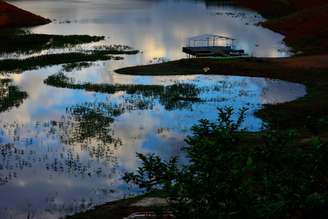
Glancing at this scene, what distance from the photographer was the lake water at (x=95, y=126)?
1880 cm

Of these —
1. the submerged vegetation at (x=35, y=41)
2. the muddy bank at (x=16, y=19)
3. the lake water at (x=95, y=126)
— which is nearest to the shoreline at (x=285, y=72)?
the lake water at (x=95, y=126)

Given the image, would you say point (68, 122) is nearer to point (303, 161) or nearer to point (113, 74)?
point (113, 74)

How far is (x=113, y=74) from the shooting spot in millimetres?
41719

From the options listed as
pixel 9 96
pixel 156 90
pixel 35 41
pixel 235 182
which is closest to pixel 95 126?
pixel 9 96

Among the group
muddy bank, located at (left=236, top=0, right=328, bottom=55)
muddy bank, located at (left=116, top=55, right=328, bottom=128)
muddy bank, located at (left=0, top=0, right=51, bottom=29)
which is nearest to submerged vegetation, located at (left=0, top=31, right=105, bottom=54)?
muddy bank, located at (left=0, top=0, right=51, bottom=29)

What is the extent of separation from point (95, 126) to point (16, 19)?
54031 mm

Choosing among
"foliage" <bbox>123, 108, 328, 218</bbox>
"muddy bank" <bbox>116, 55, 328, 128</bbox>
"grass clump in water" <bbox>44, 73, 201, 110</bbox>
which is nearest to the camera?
"foliage" <bbox>123, 108, 328, 218</bbox>

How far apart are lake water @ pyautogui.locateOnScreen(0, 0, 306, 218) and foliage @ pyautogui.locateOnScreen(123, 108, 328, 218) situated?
1123 cm

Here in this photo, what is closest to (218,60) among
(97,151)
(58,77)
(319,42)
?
(58,77)

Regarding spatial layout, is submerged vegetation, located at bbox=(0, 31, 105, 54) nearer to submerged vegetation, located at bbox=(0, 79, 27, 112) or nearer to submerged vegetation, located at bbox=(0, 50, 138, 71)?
submerged vegetation, located at bbox=(0, 50, 138, 71)

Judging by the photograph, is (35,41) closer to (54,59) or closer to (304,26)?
(54,59)

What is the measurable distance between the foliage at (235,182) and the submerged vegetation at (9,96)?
25282 mm

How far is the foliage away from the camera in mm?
5598

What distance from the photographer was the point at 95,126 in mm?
26703
